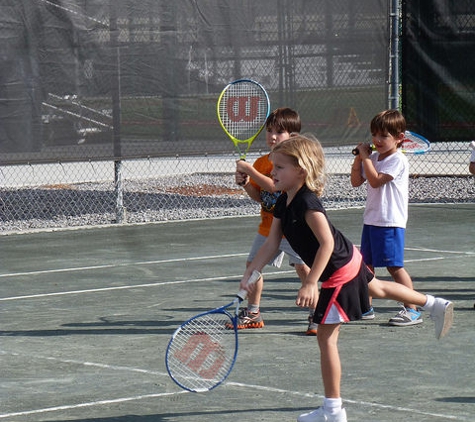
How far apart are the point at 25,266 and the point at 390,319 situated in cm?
382

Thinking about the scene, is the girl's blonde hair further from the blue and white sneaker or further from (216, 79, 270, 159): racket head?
(216, 79, 270, 159): racket head

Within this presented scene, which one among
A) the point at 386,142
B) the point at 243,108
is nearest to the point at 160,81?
the point at 243,108

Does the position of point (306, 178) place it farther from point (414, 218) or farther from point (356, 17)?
point (356, 17)

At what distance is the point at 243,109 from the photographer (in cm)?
888

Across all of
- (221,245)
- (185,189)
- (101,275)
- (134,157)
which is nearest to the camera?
(101,275)

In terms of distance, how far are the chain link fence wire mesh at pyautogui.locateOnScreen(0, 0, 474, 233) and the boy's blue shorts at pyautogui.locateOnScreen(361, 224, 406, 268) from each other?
17.0ft

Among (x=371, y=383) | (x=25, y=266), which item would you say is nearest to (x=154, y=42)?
(x=25, y=266)

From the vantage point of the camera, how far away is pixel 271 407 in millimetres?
5000

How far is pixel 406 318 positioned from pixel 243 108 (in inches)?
107

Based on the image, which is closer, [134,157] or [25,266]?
[25,266]

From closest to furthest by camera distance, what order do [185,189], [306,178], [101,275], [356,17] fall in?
[306,178], [101,275], [356,17], [185,189]

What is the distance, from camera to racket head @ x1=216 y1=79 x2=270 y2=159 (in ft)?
28.9

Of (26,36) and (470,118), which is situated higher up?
(26,36)

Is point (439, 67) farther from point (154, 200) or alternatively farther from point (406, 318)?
point (406, 318)
